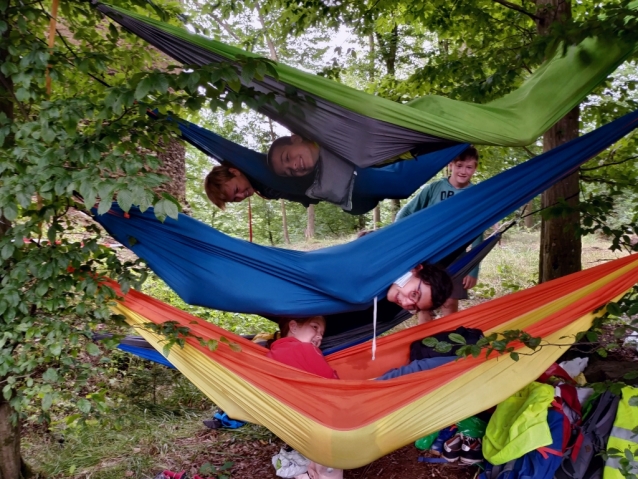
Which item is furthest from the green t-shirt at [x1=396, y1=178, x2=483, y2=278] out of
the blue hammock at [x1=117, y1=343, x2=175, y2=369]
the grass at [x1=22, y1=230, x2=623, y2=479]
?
the blue hammock at [x1=117, y1=343, x2=175, y2=369]

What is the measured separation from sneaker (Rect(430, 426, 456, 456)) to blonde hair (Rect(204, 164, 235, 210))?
124 centimetres

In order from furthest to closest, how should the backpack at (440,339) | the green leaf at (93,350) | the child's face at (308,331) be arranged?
1. the child's face at (308,331)
2. the backpack at (440,339)
3. the green leaf at (93,350)

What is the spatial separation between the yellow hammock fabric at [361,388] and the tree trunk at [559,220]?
0.94 meters

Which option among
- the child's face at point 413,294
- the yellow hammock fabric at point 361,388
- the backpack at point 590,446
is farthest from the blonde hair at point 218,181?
the backpack at point 590,446

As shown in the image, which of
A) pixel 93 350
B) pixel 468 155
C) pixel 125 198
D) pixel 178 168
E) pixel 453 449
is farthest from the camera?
pixel 178 168

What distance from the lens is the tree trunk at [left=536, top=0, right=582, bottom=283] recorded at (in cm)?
246

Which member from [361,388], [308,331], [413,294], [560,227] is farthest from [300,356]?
[560,227]

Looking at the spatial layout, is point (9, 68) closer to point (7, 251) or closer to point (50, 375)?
point (7, 251)

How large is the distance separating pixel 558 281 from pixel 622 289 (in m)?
0.30

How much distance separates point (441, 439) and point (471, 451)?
130 millimetres

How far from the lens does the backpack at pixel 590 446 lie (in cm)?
162

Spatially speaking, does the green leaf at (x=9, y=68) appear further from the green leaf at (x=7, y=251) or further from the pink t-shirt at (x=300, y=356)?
the pink t-shirt at (x=300, y=356)

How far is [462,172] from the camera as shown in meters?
2.33

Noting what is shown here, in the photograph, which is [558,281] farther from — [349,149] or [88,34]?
[88,34]
